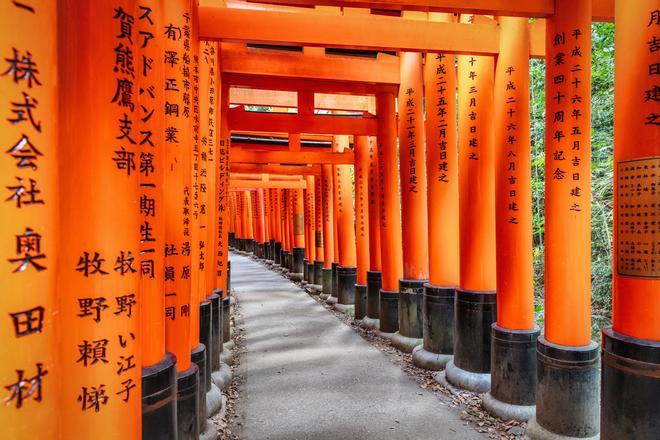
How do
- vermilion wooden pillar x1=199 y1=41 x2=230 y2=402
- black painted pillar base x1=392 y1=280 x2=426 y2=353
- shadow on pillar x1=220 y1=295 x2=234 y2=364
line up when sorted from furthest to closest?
black painted pillar base x1=392 y1=280 x2=426 y2=353, shadow on pillar x1=220 y1=295 x2=234 y2=364, vermilion wooden pillar x1=199 y1=41 x2=230 y2=402

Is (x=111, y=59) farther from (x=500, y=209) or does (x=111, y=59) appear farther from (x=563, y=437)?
(x=563, y=437)

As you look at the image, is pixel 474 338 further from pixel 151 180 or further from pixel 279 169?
pixel 279 169

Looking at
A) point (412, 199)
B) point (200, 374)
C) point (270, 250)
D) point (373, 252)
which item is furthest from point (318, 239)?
point (200, 374)

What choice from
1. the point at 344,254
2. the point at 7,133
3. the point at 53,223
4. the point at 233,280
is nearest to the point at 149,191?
the point at 53,223

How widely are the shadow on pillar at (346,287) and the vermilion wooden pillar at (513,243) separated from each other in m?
6.10

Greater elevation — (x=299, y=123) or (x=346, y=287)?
(x=299, y=123)

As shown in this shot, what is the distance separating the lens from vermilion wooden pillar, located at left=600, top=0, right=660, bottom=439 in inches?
102

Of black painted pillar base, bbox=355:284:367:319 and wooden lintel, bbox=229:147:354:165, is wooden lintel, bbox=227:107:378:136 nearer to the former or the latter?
wooden lintel, bbox=229:147:354:165

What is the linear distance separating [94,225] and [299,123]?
6.09 m

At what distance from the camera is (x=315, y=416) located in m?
4.35

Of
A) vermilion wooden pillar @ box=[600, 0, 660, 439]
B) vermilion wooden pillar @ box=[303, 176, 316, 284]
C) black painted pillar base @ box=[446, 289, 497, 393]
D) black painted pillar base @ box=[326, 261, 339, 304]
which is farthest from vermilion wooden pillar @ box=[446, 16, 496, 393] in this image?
vermilion wooden pillar @ box=[303, 176, 316, 284]

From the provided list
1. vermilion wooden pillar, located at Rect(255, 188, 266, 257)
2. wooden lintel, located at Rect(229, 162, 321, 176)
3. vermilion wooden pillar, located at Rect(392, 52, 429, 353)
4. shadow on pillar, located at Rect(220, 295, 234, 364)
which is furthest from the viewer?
vermilion wooden pillar, located at Rect(255, 188, 266, 257)

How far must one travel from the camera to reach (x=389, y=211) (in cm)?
736

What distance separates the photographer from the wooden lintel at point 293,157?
10055 mm
